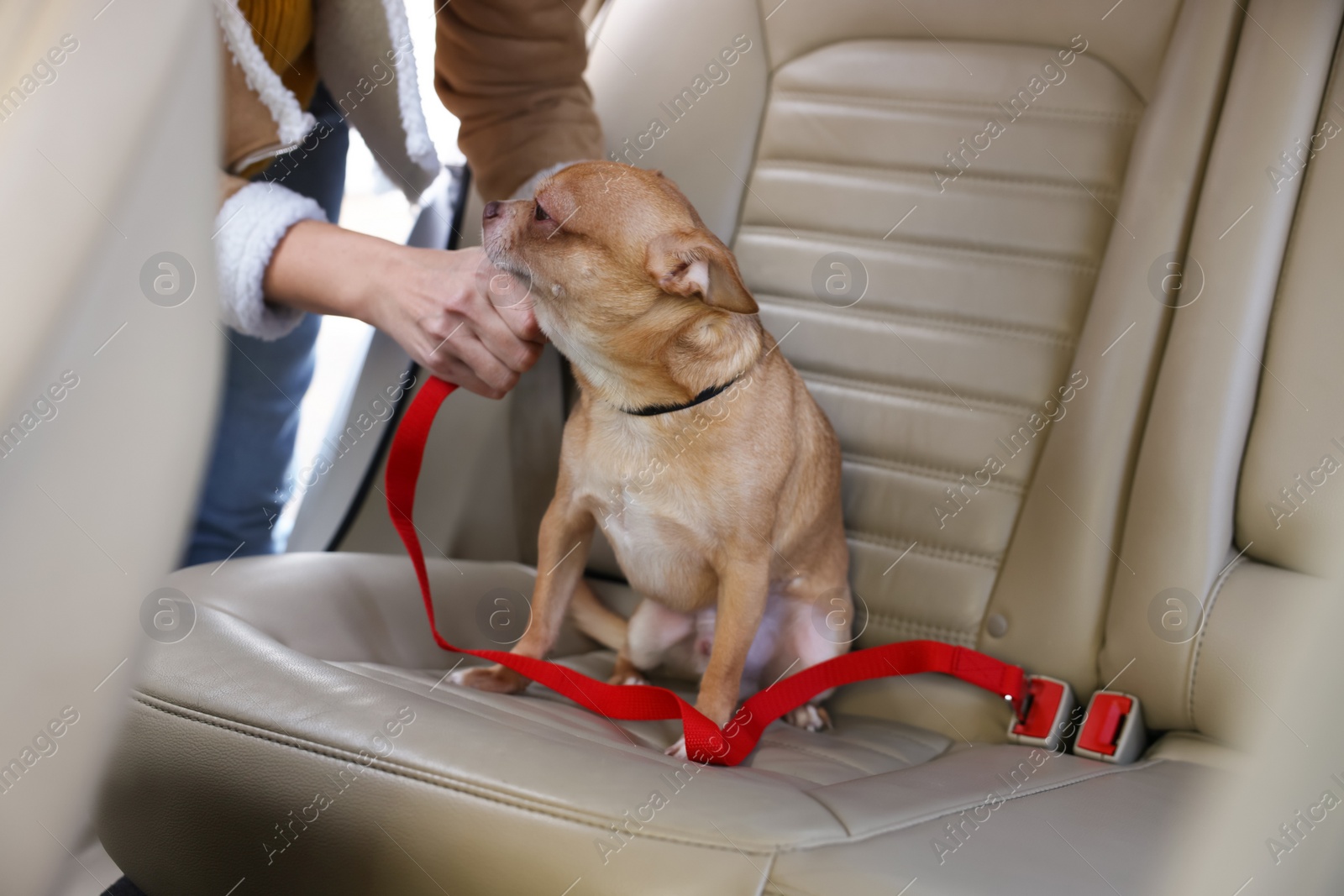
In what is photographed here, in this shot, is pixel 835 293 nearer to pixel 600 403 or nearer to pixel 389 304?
pixel 600 403

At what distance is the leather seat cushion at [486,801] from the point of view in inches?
35.3

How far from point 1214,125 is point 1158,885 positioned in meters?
1.23

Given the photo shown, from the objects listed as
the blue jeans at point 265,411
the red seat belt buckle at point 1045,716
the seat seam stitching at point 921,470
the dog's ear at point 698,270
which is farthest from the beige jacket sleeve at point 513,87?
the red seat belt buckle at point 1045,716

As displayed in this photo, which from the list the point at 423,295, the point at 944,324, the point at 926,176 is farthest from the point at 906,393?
the point at 423,295

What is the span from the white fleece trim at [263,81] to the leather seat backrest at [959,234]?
0.68 metres

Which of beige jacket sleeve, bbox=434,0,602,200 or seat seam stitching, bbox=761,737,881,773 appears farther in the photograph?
beige jacket sleeve, bbox=434,0,602,200

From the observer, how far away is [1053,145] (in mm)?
1690

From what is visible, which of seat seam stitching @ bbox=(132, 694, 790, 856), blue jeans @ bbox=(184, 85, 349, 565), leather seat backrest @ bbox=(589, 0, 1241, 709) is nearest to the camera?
seat seam stitching @ bbox=(132, 694, 790, 856)

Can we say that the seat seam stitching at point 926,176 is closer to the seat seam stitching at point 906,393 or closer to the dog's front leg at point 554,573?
the seat seam stitching at point 906,393

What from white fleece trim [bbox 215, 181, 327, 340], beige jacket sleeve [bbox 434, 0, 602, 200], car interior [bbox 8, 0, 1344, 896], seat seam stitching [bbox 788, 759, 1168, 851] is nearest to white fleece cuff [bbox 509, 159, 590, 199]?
beige jacket sleeve [bbox 434, 0, 602, 200]

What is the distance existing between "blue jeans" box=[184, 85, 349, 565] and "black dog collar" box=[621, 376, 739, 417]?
2.62 ft

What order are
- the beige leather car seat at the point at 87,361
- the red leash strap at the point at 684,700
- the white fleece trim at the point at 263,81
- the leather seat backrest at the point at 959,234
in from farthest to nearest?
the leather seat backrest at the point at 959,234 → the red leash strap at the point at 684,700 → the white fleece trim at the point at 263,81 → the beige leather car seat at the point at 87,361

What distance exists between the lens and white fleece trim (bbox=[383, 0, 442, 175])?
5.57 ft

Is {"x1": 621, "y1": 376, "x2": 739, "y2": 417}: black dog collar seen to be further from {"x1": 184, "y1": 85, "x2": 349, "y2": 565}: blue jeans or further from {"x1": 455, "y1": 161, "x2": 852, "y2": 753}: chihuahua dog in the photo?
{"x1": 184, "y1": 85, "x2": 349, "y2": 565}: blue jeans
